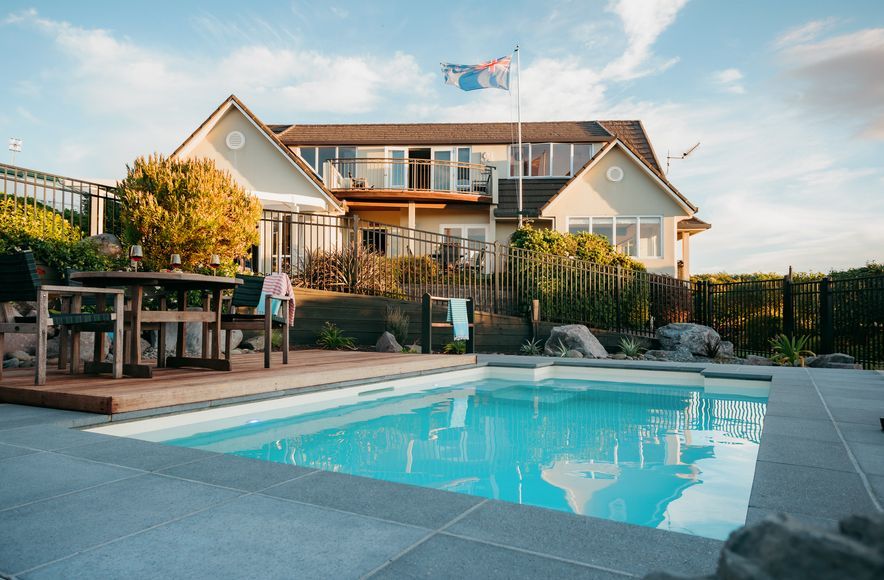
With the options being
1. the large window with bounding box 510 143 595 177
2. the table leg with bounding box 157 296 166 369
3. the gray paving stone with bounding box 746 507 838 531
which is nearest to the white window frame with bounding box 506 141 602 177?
the large window with bounding box 510 143 595 177

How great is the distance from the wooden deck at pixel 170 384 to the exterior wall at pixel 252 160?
12.9m

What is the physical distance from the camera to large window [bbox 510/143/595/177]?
23.1 metres

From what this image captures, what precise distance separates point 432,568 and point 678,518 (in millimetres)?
1881

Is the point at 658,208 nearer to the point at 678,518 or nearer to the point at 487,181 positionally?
the point at 487,181

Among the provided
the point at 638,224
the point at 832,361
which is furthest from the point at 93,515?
the point at 638,224

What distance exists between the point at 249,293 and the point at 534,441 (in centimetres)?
406

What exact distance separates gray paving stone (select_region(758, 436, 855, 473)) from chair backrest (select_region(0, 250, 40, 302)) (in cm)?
526

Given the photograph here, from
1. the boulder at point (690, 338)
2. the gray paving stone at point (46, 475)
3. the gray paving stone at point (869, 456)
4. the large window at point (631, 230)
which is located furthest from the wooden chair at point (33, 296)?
the large window at point (631, 230)

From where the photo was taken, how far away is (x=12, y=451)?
308cm

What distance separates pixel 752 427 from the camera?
541 centimetres

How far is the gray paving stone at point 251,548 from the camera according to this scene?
5.51 ft

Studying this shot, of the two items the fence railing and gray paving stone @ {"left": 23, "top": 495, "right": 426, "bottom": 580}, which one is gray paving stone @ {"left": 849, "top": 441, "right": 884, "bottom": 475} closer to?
gray paving stone @ {"left": 23, "top": 495, "right": 426, "bottom": 580}

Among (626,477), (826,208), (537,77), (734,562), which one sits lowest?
(626,477)

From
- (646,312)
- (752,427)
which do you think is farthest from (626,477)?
(646,312)
